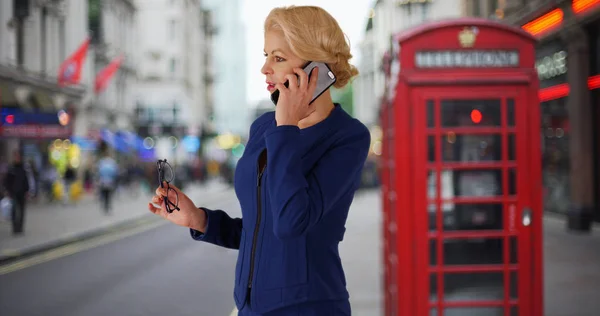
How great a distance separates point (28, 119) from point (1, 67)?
409cm

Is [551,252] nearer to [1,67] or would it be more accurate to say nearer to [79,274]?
[79,274]

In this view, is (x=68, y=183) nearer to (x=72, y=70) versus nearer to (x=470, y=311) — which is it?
(x=72, y=70)

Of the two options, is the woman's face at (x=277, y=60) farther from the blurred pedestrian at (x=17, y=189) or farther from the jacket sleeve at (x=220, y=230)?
the blurred pedestrian at (x=17, y=189)

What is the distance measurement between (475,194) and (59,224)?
15511mm

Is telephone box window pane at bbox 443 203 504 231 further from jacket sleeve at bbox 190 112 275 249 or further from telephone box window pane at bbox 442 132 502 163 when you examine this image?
jacket sleeve at bbox 190 112 275 249

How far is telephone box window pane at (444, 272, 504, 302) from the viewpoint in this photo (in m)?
5.16

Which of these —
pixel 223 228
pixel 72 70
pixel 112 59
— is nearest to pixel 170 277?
pixel 223 228

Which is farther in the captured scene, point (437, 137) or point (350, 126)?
point (437, 137)

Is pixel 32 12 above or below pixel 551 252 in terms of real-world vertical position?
above

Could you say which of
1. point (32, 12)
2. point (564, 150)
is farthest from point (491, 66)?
point (32, 12)

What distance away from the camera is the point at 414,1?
22.8 meters

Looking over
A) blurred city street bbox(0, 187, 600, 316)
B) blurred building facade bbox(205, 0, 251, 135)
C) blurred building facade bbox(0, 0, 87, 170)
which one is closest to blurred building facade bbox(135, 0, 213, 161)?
blurred building facade bbox(0, 0, 87, 170)

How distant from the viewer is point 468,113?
16.7 ft

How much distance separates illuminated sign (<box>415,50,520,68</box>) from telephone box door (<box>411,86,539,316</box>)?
201 mm
